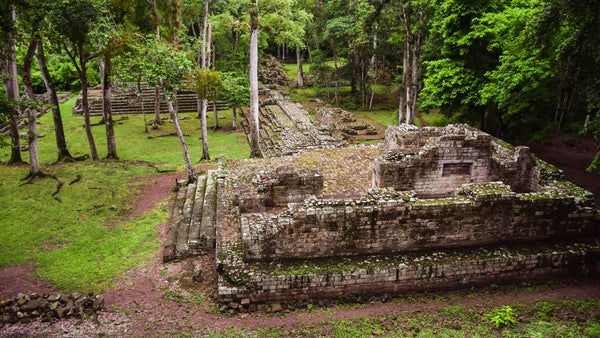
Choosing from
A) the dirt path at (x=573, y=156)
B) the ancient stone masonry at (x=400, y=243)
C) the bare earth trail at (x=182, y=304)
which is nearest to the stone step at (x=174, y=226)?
the bare earth trail at (x=182, y=304)

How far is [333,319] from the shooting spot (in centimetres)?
758

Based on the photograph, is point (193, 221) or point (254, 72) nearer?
point (193, 221)

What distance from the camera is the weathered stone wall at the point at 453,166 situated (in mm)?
11172

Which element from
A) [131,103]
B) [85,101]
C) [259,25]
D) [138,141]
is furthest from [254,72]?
[131,103]

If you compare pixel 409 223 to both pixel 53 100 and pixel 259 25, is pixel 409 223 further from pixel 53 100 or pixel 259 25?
pixel 53 100

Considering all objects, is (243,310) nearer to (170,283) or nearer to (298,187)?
(170,283)

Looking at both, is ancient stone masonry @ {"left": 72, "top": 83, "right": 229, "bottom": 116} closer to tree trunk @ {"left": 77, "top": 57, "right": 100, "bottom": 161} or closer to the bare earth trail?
tree trunk @ {"left": 77, "top": 57, "right": 100, "bottom": 161}

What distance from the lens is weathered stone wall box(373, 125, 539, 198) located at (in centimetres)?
1117

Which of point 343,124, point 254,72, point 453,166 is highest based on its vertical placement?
point 254,72

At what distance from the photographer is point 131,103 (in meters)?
32.1

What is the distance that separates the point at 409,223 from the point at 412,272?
1.11 m

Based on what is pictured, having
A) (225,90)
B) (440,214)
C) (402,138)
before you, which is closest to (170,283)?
(440,214)

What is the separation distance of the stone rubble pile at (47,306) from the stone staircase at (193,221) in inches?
87.1

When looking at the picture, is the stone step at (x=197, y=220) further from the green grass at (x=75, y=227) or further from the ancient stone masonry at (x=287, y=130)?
the ancient stone masonry at (x=287, y=130)
